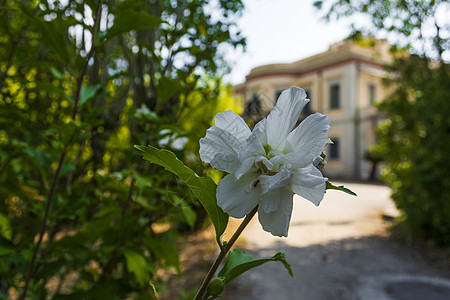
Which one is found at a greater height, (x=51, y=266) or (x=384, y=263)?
(x=51, y=266)

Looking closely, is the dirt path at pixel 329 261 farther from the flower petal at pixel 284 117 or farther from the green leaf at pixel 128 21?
the flower petal at pixel 284 117

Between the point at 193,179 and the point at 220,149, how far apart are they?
59 millimetres

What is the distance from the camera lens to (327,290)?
12.0ft

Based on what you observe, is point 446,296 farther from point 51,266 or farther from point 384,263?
point 51,266

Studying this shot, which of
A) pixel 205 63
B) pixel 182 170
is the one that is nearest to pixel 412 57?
pixel 205 63

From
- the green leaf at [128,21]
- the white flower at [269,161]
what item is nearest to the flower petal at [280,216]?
the white flower at [269,161]

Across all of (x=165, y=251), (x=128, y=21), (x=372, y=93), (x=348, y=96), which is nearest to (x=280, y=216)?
(x=128, y=21)

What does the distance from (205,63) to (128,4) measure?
112cm

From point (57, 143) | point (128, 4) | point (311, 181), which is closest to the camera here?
point (311, 181)

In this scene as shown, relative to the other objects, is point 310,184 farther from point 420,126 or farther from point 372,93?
point 372,93

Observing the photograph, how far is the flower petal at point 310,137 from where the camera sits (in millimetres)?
473

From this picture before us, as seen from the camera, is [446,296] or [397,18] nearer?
[446,296]

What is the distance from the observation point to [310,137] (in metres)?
0.49

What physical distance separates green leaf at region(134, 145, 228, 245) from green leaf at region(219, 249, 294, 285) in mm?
91
